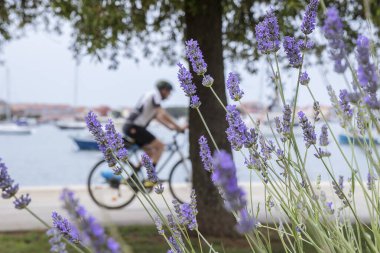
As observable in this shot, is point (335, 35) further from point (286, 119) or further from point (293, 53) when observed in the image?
point (286, 119)

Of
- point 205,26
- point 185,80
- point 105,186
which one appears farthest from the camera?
point 105,186

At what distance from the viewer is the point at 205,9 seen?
6172 millimetres

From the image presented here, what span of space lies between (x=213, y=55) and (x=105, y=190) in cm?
437

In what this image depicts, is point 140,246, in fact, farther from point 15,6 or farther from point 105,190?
point 105,190

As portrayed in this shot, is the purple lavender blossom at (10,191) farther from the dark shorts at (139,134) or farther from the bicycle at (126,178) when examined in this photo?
the bicycle at (126,178)

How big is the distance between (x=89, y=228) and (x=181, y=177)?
332 inches

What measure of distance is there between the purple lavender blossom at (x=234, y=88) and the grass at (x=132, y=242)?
11.8 feet

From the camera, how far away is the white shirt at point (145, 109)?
7860mm

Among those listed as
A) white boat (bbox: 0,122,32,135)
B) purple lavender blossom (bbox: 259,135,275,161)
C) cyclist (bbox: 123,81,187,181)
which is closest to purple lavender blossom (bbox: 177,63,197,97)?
purple lavender blossom (bbox: 259,135,275,161)

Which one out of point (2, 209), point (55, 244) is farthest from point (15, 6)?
point (55, 244)

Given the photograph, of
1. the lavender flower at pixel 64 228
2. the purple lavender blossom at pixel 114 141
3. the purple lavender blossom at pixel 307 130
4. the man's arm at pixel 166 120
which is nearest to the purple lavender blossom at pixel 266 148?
the purple lavender blossom at pixel 307 130

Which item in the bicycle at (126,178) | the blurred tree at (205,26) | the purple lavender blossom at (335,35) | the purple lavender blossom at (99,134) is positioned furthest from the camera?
the bicycle at (126,178)

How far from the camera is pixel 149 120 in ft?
27.0

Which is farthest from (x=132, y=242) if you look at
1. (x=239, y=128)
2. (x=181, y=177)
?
(x=239, y=128)
